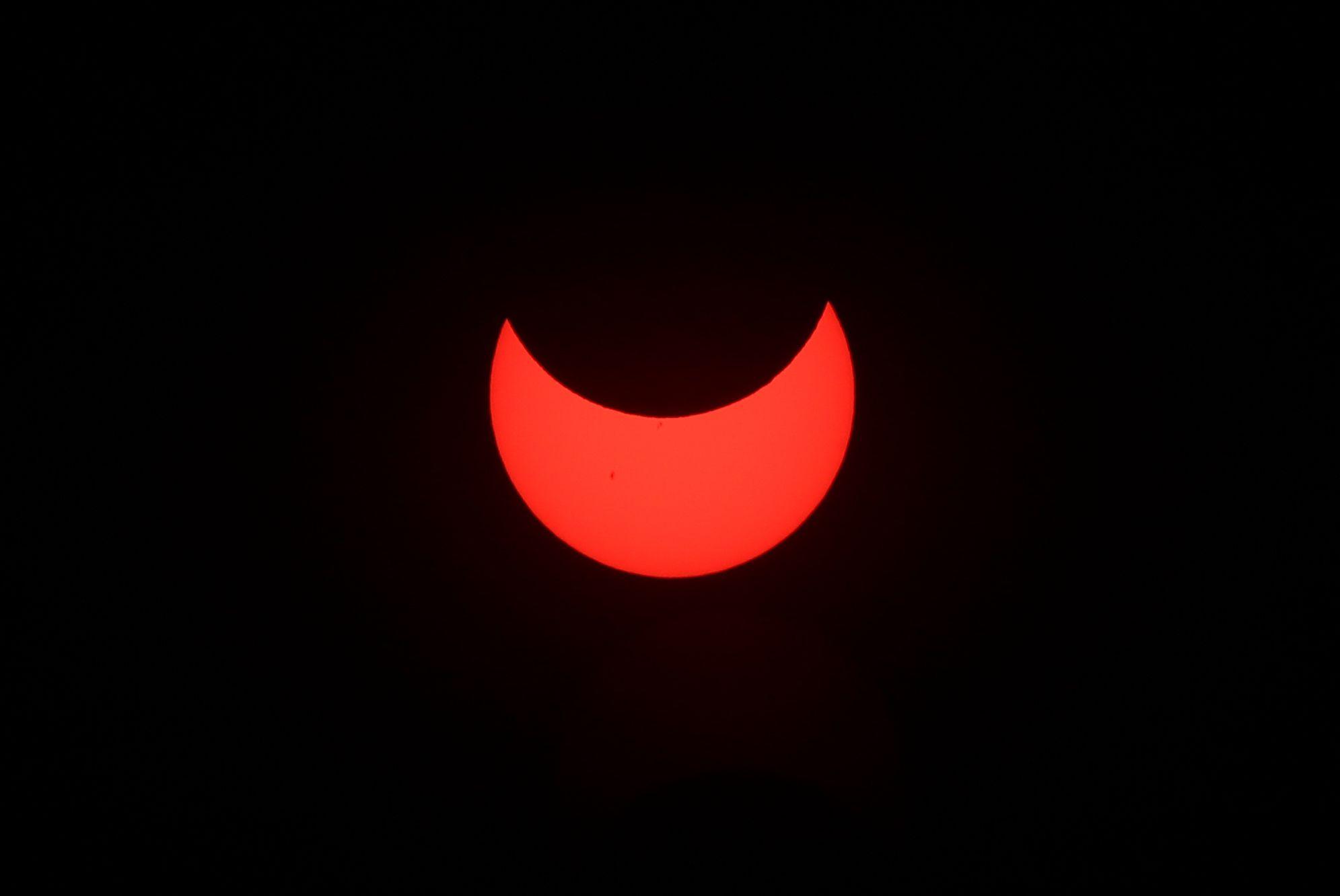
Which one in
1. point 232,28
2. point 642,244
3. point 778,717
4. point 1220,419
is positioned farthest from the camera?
point 778,717

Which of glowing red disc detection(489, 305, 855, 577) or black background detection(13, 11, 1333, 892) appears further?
glowing red disc detection(489, 305, 855, 577)

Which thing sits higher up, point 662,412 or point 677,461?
point 677,461

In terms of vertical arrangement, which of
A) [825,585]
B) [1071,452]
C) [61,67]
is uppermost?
[61,67]

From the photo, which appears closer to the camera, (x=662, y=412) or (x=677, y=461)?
(x=662, y=412)

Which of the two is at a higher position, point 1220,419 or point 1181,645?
point 1220,419

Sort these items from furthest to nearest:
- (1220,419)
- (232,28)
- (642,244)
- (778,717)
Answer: (778,717)
(1220,419)
(232,28)
(642,244)

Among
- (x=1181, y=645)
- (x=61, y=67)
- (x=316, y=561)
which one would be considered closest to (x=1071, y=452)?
(x=1181, y=645)

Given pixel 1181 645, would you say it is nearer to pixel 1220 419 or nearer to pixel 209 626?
pixel 1220 419

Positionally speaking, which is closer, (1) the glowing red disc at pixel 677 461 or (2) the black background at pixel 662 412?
(2) the black background at pixel 662 412
